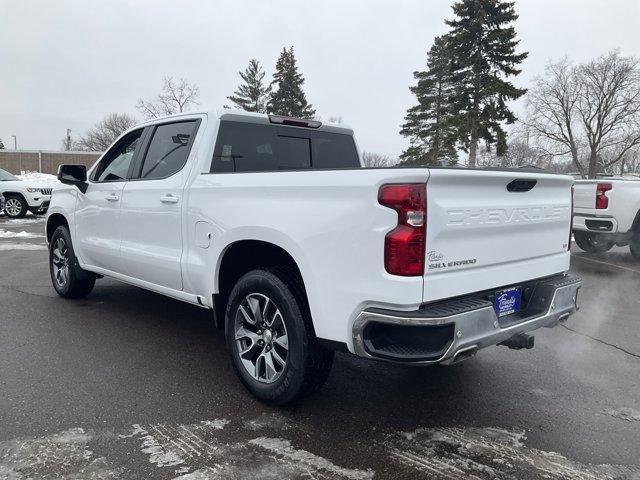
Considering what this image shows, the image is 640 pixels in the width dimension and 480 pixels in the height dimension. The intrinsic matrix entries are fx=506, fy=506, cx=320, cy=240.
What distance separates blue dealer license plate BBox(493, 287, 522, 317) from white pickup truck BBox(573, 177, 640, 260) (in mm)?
6663

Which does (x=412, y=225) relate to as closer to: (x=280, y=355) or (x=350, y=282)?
(x=350, y=282)

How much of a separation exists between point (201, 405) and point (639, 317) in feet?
16.2

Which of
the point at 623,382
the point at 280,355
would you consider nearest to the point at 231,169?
the point at 280,355

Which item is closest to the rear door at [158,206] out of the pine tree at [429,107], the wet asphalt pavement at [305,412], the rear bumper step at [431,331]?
the wet asphalt pavement at [305,412]

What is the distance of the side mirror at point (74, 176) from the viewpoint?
5125 millimetres

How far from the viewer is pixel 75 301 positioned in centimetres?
591

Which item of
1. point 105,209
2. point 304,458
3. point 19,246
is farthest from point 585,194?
point 19,246

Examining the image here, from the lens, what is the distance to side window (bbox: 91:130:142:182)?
15.6 ft

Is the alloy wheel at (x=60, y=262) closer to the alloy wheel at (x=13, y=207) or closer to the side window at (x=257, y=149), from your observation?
the side window at (x=257, y=149)

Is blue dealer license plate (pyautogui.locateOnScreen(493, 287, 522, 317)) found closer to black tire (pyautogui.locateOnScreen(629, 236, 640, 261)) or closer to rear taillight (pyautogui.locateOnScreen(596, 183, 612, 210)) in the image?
rear taillight (pyautogui.locateOnScreen(596, 183, 612, 210))

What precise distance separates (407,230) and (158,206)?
2.35 metres

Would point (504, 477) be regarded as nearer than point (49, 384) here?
Yes

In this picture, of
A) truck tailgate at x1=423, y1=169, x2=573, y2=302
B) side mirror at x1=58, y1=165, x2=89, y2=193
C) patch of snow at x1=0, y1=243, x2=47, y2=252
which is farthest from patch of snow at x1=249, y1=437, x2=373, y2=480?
patch of snow at x1=0, y1=243, x2=47, y2=252

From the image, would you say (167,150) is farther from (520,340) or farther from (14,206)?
(14,206)
